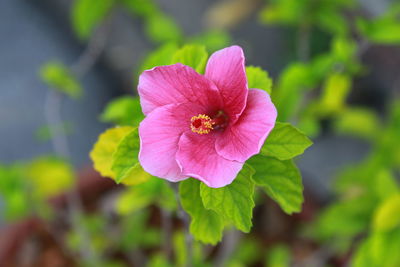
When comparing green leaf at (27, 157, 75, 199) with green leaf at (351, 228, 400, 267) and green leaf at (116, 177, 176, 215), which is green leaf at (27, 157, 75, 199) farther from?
green leaf at (351, 228, 400, 267)

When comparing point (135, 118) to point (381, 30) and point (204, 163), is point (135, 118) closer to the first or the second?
point (204, 163)

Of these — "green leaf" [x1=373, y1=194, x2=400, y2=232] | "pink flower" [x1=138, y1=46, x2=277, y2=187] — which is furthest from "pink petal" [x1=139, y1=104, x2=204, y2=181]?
"green leaf" [x1=373, y1=194, x2=400, y2=232]

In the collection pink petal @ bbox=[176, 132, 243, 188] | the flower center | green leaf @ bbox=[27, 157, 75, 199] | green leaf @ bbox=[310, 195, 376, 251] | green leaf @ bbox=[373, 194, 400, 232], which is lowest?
green leaf @ bbox=[310, 195, 376, 251]

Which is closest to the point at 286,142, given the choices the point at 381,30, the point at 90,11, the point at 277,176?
the point at 277,176

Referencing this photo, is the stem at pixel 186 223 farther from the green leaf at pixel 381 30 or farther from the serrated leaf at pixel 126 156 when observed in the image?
the green leaf at pixel 381 30

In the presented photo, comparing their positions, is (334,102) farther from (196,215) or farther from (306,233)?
(306,233)

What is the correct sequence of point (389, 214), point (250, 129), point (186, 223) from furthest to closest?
point (389, 214) → point (186, 223) → point (250, 129)

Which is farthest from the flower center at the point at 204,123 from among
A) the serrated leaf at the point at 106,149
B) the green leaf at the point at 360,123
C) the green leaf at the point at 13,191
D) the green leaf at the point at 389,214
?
the green leaf at the point at 360,123
